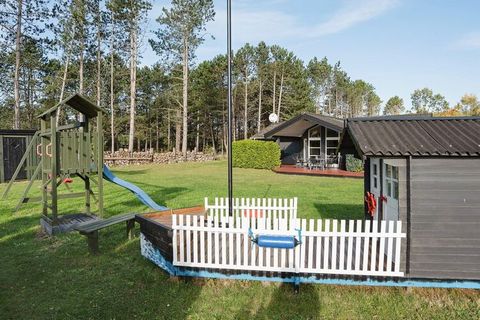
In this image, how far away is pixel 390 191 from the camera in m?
5.62

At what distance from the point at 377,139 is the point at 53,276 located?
18.6ft

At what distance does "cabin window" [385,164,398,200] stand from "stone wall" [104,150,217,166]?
28.0 m

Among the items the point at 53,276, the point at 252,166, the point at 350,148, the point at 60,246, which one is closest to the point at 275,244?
the point at 53,276

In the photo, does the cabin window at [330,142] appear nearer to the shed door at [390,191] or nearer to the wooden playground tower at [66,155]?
the wooden playground tower at [66,155]

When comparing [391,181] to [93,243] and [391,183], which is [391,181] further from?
[93,243]

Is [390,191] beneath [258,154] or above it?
beneath

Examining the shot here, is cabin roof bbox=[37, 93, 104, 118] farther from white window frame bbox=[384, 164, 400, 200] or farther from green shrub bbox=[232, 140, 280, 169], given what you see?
green shrub bbox=[232, 140, 280, 169]

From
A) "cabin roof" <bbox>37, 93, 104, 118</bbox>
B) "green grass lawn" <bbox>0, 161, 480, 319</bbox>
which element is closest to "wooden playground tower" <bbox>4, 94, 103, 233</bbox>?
"cabin roof" <bbox>37, 93, 104, 118</bbox>

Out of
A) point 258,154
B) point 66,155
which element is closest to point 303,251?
point 66,155

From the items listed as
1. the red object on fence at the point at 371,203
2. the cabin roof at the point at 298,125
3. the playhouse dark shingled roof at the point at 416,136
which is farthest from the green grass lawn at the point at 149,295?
the cabin roof at the point at 298,125

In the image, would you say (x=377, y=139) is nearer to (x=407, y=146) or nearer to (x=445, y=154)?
(x=407, y=146)

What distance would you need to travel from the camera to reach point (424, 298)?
187 inches

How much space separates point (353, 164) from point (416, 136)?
16.0 meters

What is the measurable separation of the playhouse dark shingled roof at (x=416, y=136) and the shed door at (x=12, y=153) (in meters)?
19.0
